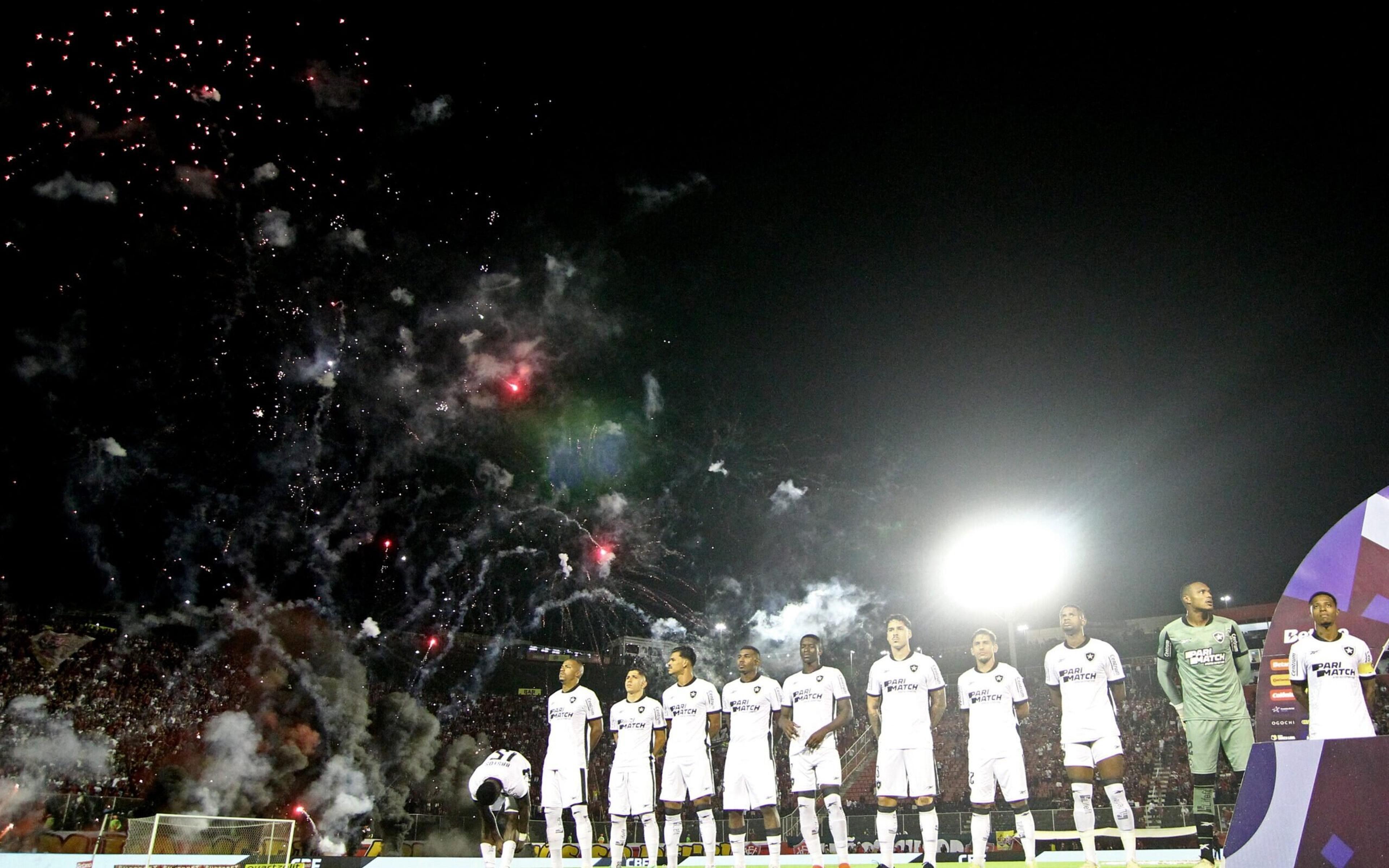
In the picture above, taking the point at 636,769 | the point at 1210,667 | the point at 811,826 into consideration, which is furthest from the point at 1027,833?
the point at 636,769

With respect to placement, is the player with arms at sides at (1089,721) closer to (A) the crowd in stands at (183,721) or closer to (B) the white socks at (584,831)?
(B) the white socks at (584,831)

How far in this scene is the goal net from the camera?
36.2 ft

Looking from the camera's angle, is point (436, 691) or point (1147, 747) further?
point (436, 691)

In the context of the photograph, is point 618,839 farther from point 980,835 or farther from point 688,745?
point 980,835

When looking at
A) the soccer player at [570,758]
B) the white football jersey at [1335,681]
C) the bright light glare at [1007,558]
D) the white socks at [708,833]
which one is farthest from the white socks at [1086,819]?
the bright light glare at [1007,558]

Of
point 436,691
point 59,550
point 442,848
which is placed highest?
point 59,550

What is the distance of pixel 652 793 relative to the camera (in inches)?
424

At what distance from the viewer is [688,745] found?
10750 millimetres

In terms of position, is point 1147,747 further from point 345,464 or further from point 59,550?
point 59,550

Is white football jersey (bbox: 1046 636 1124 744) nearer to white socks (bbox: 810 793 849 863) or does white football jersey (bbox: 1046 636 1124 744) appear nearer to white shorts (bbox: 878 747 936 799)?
white shorts (bbox: 878 747 936 799)

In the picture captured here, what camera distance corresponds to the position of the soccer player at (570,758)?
34.7ft

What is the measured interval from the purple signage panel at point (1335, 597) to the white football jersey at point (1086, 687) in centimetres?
179

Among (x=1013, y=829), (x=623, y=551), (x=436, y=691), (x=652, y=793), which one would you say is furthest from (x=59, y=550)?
(x=1013, y=829)

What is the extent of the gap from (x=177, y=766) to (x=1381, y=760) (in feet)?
104
